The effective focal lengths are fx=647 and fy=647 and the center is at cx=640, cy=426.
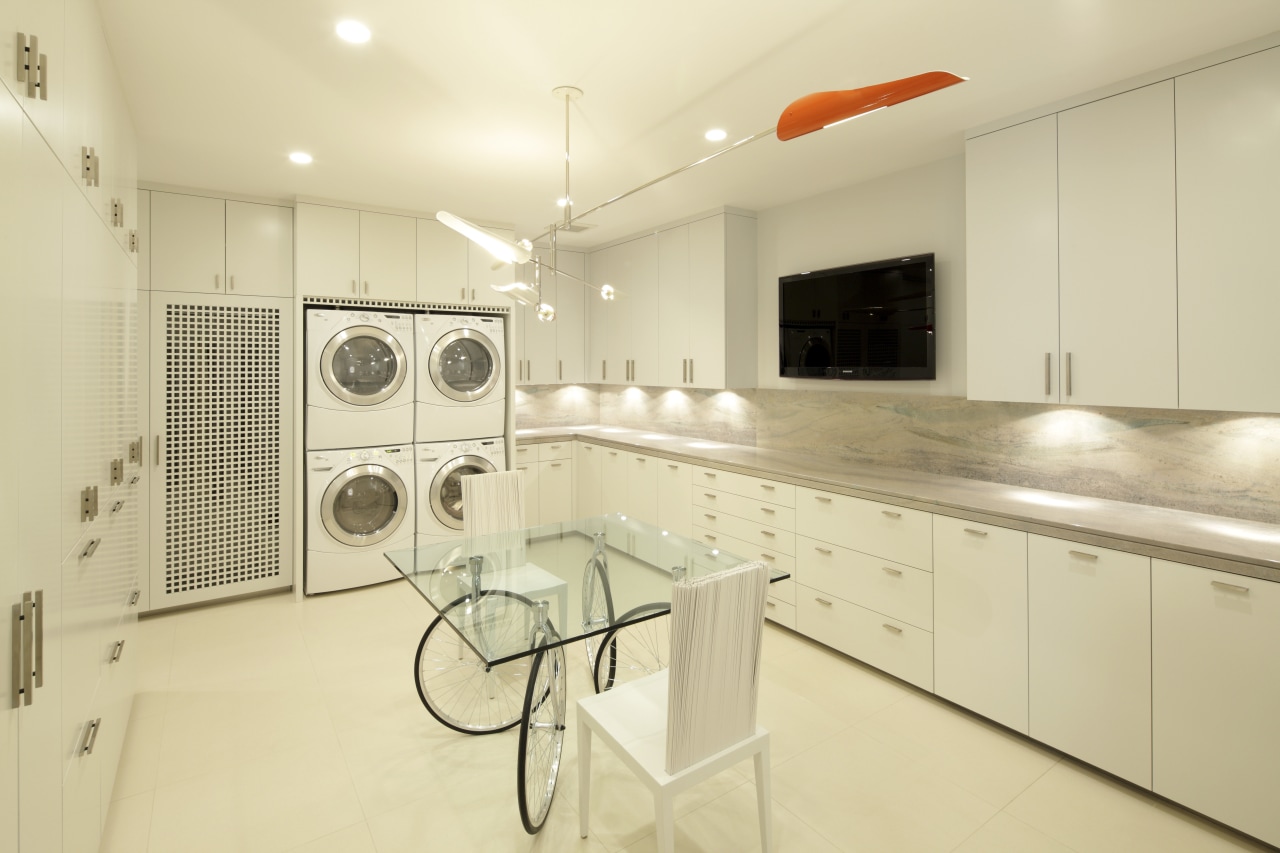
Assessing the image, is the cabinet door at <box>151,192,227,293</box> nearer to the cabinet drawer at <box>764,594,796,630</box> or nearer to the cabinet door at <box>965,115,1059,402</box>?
the cabinet drawer at <box>764,594,796,630</box>

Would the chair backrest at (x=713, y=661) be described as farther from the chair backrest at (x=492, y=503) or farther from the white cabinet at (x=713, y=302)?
the white cabinet at (x=713, y=302)

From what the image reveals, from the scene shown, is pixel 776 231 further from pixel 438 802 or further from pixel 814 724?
pixel 438 802

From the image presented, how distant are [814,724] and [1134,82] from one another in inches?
110

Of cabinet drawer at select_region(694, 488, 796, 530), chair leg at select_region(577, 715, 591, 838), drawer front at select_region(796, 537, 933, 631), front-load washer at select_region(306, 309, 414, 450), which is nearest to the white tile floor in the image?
chair leg at select_region(577, 715, 591, 838)

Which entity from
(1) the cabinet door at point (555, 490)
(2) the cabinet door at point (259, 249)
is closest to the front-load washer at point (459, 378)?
(1) the cabinet door at point (555, 490)

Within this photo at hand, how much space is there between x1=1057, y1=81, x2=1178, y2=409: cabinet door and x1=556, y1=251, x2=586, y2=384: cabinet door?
381 cm

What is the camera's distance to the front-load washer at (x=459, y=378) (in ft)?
14.7

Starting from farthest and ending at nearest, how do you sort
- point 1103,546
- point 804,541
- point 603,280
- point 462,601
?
point 603,280
point 804,541
point 1103,546
point 462,601

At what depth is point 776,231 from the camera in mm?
4340

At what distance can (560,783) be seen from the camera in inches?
92.7

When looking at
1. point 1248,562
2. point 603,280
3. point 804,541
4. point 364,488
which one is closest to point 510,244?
point 804,541

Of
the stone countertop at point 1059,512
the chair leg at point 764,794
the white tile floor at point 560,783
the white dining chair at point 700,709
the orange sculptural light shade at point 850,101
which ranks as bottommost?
the white tile floor at point 560,783

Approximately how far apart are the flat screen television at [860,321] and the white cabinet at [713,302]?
0.93 feet

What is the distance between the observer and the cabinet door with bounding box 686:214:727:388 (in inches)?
172
